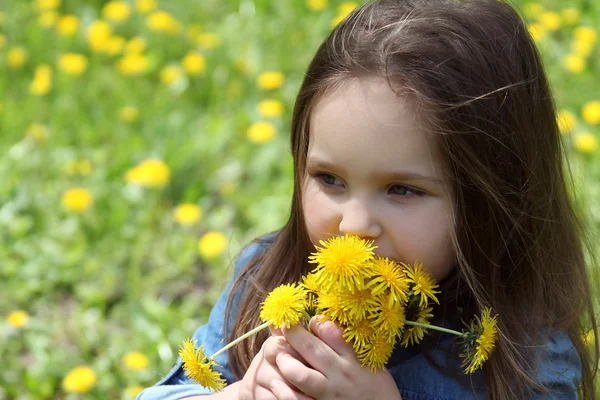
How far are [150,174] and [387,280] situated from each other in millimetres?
1520

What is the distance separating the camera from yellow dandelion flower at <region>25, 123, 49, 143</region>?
312 centimetres

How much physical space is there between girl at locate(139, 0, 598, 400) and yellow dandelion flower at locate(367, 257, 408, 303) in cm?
6

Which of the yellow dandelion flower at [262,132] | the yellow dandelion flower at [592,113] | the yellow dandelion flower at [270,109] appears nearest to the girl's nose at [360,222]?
the yellow dandelion flower at [262,132]

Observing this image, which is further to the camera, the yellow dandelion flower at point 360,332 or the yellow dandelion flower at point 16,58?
the yellow dandelion flower at point 16,58

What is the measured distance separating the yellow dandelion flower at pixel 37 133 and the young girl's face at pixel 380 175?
1.85 meters

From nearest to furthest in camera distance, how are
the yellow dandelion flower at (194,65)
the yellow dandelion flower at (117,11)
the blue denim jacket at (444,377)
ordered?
the blue denim jacket at (444,377) < the yellow dandelion flower at (194,65) < the yellow dandelion flower at (117,11)

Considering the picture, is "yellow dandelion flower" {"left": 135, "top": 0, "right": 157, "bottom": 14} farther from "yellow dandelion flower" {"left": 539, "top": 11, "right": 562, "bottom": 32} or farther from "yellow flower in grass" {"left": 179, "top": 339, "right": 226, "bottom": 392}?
"yellow flower in grass" {"left": 179, "top": 339, "right": 226, "bottom": 392}

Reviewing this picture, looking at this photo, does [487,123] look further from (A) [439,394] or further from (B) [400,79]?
(A) [439,394]

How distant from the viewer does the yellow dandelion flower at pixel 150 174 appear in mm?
2762

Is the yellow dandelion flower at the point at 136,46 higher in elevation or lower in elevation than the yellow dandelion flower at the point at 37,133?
higher

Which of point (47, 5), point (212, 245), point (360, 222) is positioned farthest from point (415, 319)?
point (47, 5)

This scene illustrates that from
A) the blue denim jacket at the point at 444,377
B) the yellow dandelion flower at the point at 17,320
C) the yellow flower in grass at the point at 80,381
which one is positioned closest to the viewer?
the blue denim jacket at the point at 444,377

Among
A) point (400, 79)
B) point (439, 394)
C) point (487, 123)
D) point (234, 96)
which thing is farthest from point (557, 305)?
point (234, 96)

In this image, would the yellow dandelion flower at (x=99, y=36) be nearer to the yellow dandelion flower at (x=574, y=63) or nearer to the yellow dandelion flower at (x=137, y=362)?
the yellow dandelion flower at (x=137, y=362)
